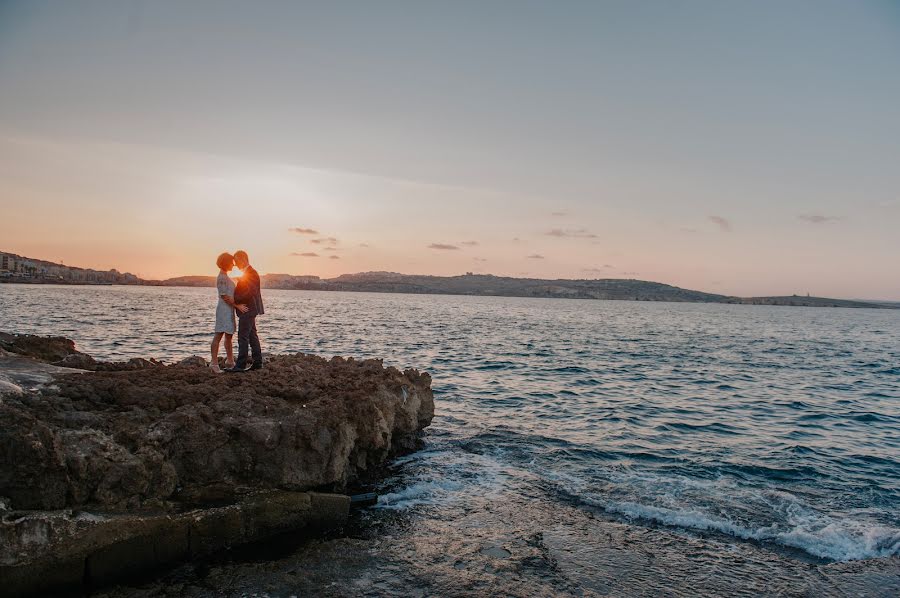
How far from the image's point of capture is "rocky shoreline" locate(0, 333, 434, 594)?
22.0 ft

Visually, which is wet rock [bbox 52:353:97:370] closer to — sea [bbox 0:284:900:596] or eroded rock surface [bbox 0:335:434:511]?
eroded rock surface [bbox 0:335:434:511]

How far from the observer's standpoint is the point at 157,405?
9570mm

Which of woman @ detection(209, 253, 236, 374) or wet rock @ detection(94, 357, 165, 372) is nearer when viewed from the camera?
wet rock @ detection(94, 357, 165, 372)

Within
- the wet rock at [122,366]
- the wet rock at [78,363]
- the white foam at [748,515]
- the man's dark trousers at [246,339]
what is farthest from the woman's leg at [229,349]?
the white foam at [748,515]

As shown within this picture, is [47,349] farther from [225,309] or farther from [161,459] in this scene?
[161,459]

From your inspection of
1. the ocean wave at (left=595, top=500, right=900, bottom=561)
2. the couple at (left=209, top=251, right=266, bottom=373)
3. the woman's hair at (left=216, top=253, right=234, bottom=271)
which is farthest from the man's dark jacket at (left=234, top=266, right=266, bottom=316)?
the ocean wave at (left=595, top=500, right=900, bottom=561)

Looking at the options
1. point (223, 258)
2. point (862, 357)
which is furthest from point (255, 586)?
point (862, 357)

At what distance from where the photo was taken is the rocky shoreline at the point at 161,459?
669cm

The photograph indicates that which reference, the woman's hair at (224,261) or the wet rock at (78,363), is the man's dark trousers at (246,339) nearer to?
the woman's hair at (224,261)

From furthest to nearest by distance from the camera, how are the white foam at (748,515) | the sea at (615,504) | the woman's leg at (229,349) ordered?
1. the woman's leg at (229,349)
2. the white foam at (748,515)
3. the sea at (615,504)

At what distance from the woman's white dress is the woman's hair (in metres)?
0.26

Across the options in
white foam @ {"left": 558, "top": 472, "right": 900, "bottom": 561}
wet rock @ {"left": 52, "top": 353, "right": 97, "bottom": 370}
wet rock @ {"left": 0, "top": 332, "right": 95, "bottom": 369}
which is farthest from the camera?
wet rock @ {"left": 0, "top": 332, "right": 95, "bottom": 369}

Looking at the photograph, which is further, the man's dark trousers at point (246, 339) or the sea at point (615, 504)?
the man's dark trousers at point (246, 339)

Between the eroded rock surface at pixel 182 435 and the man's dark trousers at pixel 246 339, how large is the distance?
66 cm
